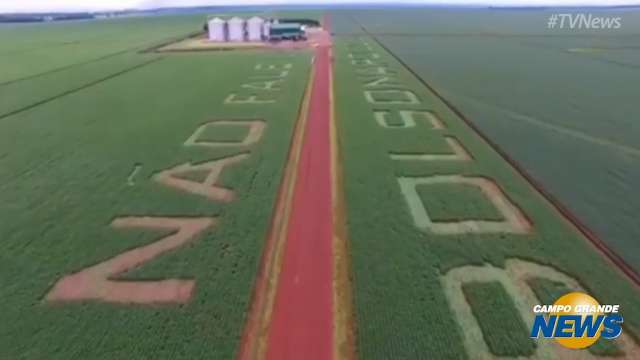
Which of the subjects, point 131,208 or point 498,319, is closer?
point 498,319

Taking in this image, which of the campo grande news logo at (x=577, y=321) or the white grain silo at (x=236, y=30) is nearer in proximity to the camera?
the campo grande news logo at (x=577, y=321)

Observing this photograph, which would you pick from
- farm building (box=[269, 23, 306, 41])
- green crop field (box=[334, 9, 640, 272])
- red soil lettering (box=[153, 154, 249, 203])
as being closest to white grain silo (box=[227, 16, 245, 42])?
farm building (box=[269, 23, 306, 41])

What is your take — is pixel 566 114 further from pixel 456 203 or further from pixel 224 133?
pixel 224 133

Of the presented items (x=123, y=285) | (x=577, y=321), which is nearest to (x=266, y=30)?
(x=123, y=285)

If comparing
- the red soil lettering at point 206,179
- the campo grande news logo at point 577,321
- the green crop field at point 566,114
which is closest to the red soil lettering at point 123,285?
the red soil lettering at point 206,179

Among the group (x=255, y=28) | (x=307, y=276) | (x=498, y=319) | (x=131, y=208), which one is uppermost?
(x=255, y=28)

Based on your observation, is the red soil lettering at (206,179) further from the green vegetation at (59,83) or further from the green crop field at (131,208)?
the green vegetation at (59,83)

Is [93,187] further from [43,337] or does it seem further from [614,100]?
[614,100]

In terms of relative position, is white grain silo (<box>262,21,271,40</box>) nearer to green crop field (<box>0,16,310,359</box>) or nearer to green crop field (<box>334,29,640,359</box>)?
green crop field (<box>0,16,310,359</box>)
